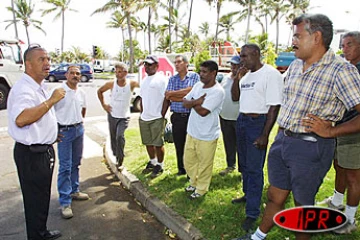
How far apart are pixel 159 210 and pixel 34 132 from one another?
1705mm

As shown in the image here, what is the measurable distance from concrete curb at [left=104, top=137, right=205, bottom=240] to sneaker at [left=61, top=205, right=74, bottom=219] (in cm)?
90

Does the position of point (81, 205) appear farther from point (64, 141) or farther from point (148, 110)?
point (148, 110)

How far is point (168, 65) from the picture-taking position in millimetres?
6215

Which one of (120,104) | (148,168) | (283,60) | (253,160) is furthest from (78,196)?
(283,60)

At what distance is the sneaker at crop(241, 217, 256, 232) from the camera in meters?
2.92

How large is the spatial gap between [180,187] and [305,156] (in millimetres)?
2217

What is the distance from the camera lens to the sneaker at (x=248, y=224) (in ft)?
9.59

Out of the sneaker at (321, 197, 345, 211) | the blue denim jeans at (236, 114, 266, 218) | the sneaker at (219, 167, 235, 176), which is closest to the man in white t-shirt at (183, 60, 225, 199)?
the blue denim jeans at (236, 114, 266, 218)

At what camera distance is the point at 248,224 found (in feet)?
9.66

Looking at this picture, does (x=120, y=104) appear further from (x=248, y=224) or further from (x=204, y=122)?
(x=248, y=224)

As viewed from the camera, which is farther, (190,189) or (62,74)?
(62,74)

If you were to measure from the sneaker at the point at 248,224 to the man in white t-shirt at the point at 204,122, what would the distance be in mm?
742

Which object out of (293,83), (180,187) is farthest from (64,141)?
(293,83)

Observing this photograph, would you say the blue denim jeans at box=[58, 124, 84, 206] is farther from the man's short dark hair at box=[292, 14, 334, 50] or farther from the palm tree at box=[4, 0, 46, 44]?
the palm tree at box=[4, 0, 46, 44]
